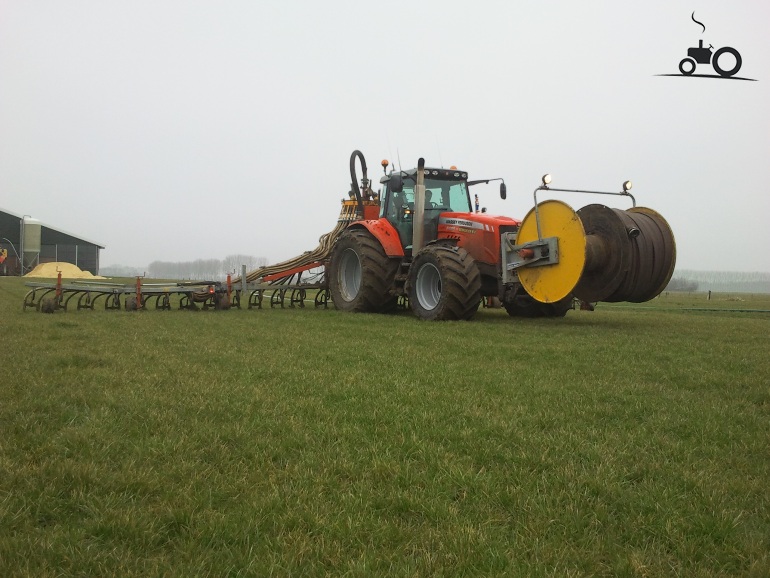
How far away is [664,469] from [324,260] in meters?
12.5

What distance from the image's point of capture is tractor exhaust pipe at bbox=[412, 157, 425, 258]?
460 inches

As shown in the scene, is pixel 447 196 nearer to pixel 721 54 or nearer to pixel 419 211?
pixel 419 211

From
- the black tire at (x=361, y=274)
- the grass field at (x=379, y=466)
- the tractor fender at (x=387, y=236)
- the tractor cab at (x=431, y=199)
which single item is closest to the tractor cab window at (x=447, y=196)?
the tractor cab at (x=431, y=199)

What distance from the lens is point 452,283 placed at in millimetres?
10383

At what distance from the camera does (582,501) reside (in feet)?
9.52

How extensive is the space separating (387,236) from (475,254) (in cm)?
204

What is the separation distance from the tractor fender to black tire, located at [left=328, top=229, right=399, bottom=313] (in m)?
0.15

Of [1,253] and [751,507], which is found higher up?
[1,253]

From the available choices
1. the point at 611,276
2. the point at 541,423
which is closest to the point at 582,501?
the point at 541,423

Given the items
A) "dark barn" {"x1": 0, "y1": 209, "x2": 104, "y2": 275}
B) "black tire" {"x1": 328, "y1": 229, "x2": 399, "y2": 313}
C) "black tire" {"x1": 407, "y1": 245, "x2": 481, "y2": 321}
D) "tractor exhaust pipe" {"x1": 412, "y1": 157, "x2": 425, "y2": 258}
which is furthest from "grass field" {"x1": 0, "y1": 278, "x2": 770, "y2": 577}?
"dark barn" {"x1": 0, "y1": 209, "x2": 104, "y2": 275}

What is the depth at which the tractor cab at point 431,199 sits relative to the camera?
12.1 meters

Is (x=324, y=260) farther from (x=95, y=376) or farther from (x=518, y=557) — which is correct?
(x=518, y=557)

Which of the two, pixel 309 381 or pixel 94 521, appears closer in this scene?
pixel 94 521

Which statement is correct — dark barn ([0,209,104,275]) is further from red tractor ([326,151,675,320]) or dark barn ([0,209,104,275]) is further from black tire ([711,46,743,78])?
black tire ([711,46,743,78])
